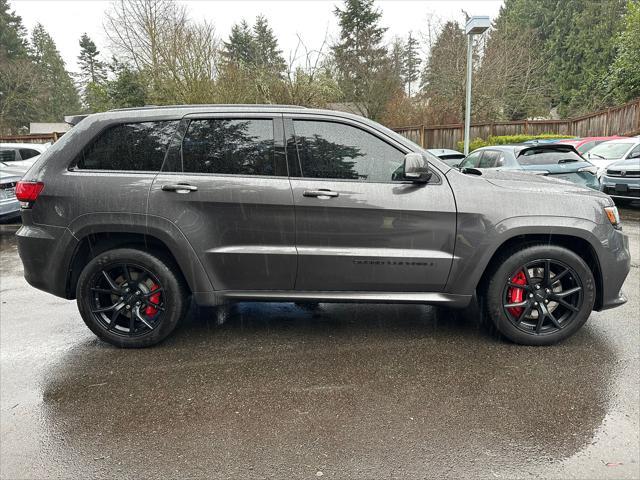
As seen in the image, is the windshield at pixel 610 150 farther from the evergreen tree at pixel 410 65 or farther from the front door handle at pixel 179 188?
the evergreen tree at pixel 410 65

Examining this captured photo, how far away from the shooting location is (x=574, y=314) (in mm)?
3549

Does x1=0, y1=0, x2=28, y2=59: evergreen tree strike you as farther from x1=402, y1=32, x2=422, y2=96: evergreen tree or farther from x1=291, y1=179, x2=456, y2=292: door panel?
x1=291, y1=179, x2=456, y2=292: door panel

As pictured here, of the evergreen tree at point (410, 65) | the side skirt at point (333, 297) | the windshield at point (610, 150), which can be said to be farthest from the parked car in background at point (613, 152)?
the evergreen tree at point (410, 65)

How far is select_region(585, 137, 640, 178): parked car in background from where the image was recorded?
1112 centimetres

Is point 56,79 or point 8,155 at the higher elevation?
point 56,79

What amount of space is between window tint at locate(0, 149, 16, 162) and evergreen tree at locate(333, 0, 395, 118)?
84.5 ft

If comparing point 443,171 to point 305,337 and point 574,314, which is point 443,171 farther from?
point 305,337

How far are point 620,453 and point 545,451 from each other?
14.8 inches

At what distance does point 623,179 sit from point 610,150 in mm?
2134

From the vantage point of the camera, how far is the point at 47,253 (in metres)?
3.54

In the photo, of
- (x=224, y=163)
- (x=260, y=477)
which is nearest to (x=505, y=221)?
(x=224, y=163)

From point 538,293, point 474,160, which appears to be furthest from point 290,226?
point 474,160

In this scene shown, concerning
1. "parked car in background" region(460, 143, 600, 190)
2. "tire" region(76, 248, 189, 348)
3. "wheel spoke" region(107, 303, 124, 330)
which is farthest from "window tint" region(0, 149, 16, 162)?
"parked car in background" region(460, 143, 600, 190)

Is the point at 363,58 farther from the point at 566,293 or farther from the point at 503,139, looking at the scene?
the point at 566,293
